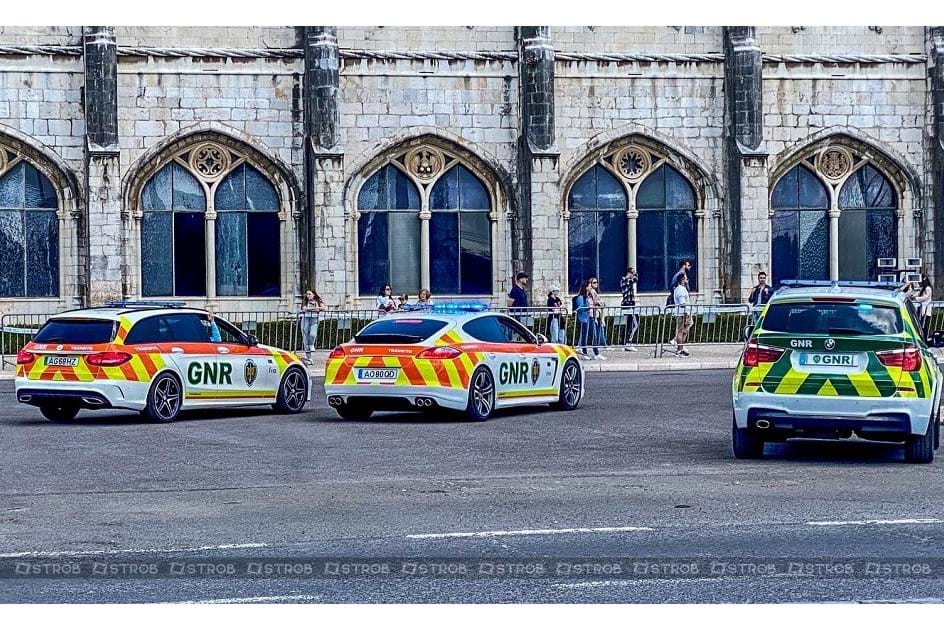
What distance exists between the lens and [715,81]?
4047 centimetres

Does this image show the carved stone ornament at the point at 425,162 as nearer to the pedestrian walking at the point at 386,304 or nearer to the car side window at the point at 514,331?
the pedestrian walking at the point at 386,304

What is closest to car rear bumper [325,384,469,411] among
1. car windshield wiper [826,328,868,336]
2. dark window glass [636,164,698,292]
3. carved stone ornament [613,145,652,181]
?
car windshield wiper [826,328,868,336]

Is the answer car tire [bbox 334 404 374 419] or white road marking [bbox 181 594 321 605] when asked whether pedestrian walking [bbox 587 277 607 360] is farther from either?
white road marking [bbox 181 594 321 605]

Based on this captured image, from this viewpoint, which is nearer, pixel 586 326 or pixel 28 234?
pixel 586 326

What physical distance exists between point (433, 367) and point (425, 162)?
69.5 ft

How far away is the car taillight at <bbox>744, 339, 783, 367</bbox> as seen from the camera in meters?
14.8

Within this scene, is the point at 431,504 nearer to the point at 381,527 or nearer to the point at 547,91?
the point at 381,527

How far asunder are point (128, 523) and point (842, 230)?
33.0 m

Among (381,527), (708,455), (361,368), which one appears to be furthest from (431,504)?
(361,368)

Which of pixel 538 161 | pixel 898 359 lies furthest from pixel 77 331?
pixel 538 161

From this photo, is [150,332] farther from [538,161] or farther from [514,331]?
[538,161]

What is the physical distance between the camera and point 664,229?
41312 mm

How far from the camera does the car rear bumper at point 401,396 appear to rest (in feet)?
62.5

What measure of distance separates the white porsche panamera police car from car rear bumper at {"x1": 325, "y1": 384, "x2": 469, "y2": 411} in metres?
0.01
